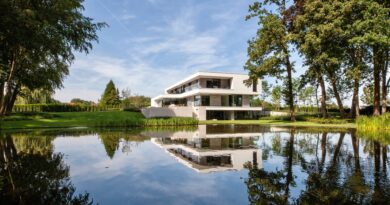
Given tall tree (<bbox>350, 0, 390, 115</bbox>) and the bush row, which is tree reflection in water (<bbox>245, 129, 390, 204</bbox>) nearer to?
tall tree (<bbox>350, 0, 390, 115</bbox>)

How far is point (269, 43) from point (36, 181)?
28839 mm

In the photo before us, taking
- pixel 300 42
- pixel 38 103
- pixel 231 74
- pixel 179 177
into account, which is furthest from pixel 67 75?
pixel 179 177

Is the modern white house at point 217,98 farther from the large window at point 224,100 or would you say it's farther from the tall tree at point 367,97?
the tall tree at point 367,97

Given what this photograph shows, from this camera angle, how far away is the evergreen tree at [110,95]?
63.6m

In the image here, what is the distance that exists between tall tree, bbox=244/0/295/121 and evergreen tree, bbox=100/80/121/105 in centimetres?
4005

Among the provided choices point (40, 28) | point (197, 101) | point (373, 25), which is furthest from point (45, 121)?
point (373, 25)

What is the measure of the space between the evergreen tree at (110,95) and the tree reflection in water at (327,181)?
58738 mm

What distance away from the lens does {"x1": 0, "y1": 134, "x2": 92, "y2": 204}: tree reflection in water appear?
4773mm

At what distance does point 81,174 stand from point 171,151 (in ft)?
14.1

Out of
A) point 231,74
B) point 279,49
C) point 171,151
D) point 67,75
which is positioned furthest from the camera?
point 231,74

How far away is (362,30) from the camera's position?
23.7 metres

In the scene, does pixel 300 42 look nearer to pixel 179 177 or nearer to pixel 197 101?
pixel 197 101

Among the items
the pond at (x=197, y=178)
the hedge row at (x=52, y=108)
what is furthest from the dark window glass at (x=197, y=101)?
the pond at (x=197, y=178)

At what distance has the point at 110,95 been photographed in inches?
2515
